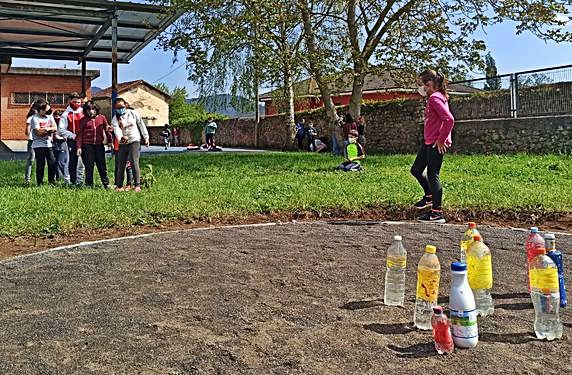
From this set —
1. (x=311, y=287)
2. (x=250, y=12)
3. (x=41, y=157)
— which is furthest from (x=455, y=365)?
(x=250, y=12)

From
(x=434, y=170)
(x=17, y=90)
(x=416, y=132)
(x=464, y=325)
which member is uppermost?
(x=17, y=90)

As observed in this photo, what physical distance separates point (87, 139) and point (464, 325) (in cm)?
930

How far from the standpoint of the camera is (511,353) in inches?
121

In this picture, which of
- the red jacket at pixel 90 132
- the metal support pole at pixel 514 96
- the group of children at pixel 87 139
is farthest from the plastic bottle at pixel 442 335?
the metal support pole at pixel 514 96

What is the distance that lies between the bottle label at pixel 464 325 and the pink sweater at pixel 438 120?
15.0 ft

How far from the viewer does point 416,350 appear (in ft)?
10.3

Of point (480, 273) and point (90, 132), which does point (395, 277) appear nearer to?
point (480, 273)

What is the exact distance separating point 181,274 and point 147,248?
3.99ft

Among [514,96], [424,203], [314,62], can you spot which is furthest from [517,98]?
[424,203]

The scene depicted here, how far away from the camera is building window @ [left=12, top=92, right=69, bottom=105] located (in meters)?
36.7

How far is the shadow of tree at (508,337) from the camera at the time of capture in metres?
3.27

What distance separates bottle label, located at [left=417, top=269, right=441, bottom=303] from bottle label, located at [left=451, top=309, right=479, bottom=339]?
0.36 meters

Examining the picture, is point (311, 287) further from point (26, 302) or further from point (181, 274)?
point (26, 302)

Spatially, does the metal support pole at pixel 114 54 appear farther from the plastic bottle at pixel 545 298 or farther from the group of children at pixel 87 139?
the plastic bottle at pixel 545 298
